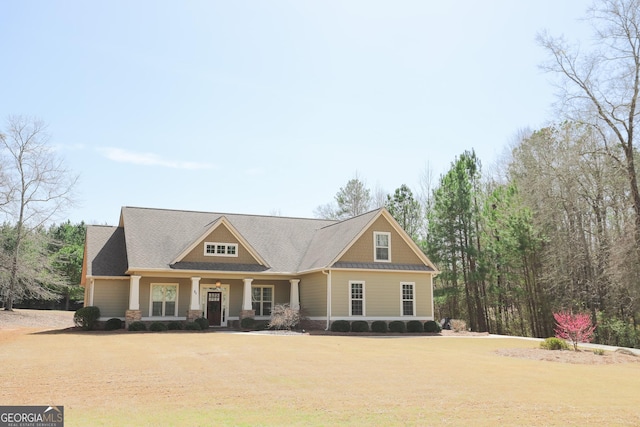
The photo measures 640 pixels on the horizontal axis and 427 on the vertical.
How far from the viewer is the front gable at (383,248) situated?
92.6ft

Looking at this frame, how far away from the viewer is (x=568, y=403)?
376 inches

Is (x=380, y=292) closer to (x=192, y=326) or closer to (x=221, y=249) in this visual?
(x=221, y=249)

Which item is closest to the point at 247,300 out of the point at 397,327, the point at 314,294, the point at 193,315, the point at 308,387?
the point at 193,315

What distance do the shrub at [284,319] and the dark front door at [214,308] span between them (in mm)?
3480

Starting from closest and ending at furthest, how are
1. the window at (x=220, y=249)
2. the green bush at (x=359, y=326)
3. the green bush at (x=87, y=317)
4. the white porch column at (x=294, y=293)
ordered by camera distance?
the green bush at (x=87, y=317) → the green bush at (x=359, y=326) → the window at (x=220, y=249) → the white porch column at (x=294, y=293)

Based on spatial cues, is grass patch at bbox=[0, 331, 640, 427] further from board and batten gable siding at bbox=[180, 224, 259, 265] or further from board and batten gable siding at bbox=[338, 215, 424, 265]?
board and batten gable siding at bbox=[180, 224, 259, 265]

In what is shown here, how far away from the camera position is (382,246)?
28.9 m

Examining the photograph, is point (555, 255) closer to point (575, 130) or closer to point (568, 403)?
point (575, 130)

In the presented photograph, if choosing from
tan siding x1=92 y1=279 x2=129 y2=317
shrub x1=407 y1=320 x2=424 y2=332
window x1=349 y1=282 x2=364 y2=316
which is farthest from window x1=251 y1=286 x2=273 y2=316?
shrub x1=407 y1=320 x2=424 y2=332

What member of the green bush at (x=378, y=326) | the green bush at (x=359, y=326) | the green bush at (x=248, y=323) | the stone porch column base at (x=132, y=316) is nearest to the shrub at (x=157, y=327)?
the stone porch column base at (x=132, y=316)

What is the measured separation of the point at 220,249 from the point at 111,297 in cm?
605

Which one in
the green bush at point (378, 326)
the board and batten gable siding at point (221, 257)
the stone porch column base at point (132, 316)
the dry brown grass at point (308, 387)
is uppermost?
the board and batten gable siding at point (221, 257)

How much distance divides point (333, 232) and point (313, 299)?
4.80m

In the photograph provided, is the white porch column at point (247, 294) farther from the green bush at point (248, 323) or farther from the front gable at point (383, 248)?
the front gable at point (383, 248)
